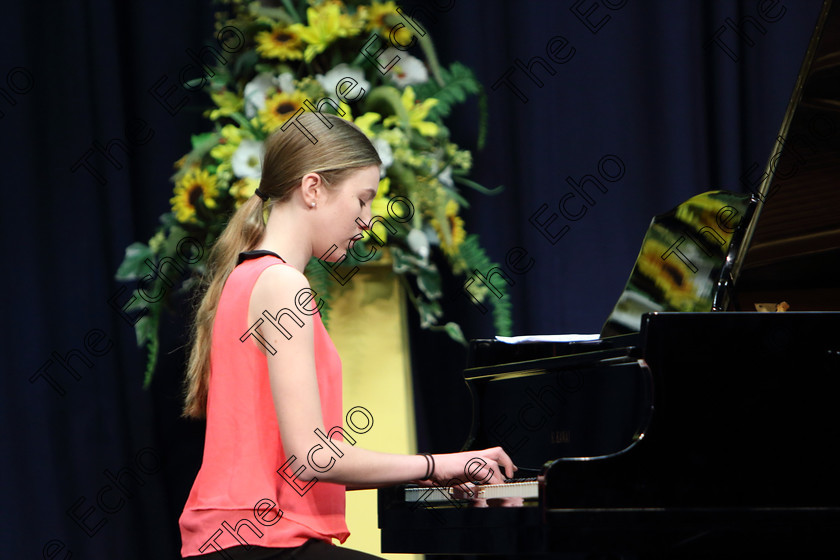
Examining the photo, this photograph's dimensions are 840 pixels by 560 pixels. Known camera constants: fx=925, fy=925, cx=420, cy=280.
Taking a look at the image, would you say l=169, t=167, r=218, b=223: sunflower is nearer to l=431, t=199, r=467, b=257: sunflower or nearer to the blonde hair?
l=431, t=199, r=467, b=257: sunflower

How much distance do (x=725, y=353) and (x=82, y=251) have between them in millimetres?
2104

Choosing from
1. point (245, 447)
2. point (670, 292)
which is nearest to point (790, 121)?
point (670, 292)

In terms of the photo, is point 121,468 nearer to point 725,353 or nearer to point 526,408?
point 526,408

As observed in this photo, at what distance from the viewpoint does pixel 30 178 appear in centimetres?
292

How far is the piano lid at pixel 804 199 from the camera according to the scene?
170 cm

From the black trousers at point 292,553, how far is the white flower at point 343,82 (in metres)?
1.34

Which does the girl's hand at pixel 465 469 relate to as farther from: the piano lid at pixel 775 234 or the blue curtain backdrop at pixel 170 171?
the blue curtain backdrop at pixel 170 171

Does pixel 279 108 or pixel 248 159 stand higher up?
pixel 279 108

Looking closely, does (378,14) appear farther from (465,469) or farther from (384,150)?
(465,469)

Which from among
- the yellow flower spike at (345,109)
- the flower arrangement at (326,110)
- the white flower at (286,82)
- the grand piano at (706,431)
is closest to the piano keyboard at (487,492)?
the grand piano at (706,431)

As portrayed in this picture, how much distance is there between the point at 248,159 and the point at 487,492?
4.16 feet

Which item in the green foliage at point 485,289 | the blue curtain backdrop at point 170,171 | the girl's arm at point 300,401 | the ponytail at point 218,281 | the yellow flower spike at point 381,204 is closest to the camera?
the girl's arm at point 300,401

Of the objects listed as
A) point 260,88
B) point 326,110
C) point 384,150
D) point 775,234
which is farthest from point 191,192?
point 775,234

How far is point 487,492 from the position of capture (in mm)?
1576
